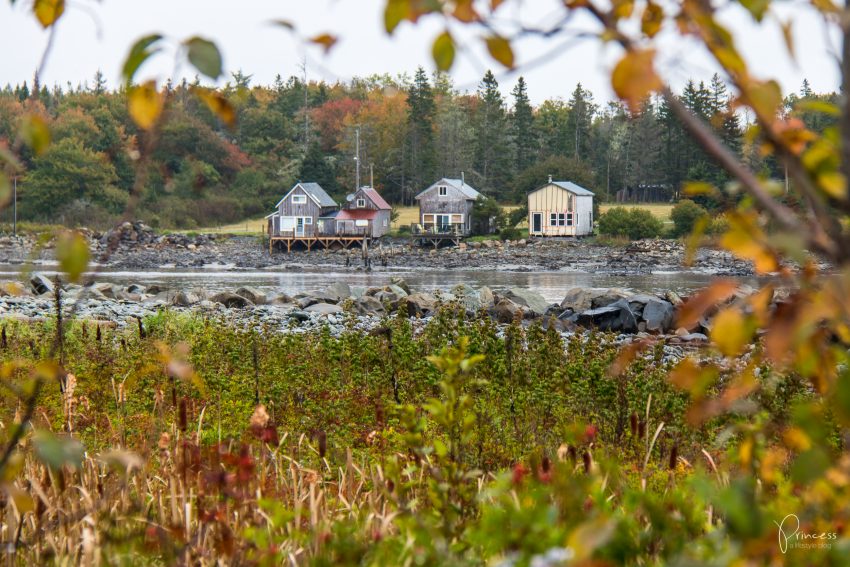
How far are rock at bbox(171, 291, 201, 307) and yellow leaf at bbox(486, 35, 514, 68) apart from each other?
21055 mm

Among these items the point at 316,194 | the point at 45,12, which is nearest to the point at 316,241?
the point at 316,194

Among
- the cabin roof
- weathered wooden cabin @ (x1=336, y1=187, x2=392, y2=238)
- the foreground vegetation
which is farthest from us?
weathered wooden cabin @ (x1=336, y1=187, x2=392, y2=238)

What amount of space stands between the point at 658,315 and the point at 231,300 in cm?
1018

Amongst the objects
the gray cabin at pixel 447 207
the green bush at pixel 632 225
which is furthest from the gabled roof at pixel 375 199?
the green bush at pixel 632 225

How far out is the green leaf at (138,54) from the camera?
55.3 inches

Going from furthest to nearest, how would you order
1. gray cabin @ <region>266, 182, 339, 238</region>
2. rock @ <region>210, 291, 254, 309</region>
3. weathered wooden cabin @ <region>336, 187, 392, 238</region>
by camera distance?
gray cabin @ <region>266, 182, 339, 238</region> → weathered wooden cabin @ <region>336, 187, 392, 238</region> → rock @ <region>210, 291, 254, 309</region>

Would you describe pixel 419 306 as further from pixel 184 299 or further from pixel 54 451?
pixel 54 451

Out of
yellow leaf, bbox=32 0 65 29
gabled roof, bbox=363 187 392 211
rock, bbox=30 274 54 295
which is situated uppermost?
gabled roof, bbox=363 187 392 211

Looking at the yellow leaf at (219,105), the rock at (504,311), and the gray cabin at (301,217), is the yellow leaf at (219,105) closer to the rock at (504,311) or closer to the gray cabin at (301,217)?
the rock at (504,311)

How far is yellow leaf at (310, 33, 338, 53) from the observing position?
1.44 m

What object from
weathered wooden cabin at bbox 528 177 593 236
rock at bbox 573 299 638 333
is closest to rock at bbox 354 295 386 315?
rock at bbox 573 299 638 333

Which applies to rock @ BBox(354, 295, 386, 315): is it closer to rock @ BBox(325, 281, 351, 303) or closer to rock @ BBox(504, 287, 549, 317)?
rock @ BBox(325, 281, 351, 303)

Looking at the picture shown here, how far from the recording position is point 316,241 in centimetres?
6059

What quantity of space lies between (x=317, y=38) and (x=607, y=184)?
77.5 meters
